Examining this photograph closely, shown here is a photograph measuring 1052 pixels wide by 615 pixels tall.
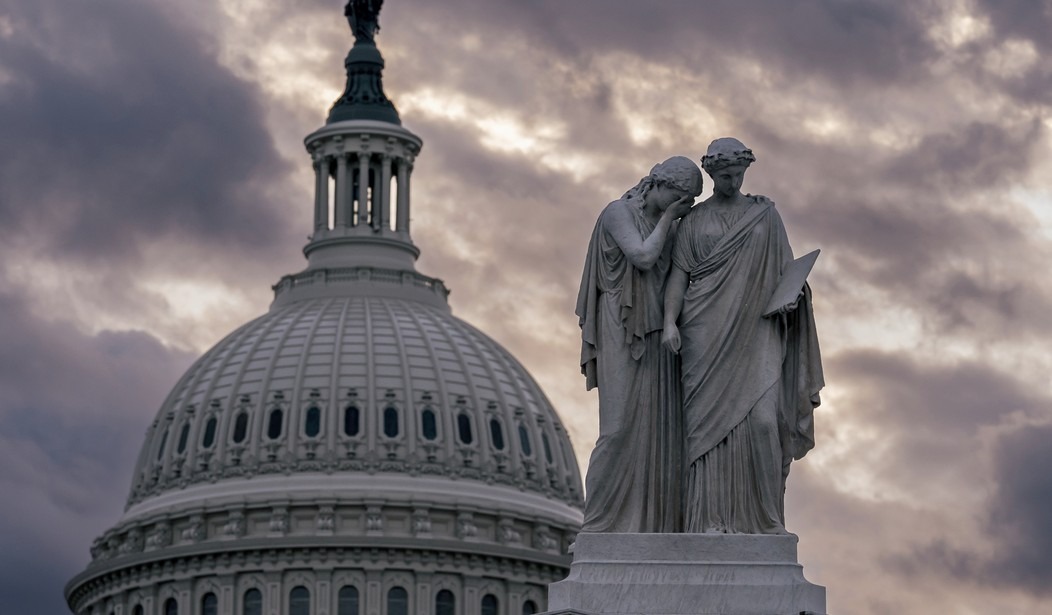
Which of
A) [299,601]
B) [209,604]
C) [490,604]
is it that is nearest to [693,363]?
[299,601]

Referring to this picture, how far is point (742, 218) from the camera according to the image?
24.2 m

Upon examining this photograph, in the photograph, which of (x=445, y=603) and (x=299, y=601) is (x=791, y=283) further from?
(x=445, y=603)

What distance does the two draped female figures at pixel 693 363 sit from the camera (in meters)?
23.8

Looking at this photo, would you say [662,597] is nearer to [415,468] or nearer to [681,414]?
[681,414]

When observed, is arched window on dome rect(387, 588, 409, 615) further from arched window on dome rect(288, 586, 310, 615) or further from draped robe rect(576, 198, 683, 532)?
draped robe rect(576, 198, 683, 532)

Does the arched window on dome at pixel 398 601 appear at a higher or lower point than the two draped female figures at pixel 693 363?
higher

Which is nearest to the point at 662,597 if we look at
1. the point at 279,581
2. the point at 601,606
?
the point at 601,606

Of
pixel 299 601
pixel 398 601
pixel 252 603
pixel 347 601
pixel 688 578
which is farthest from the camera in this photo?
pixel 252 603

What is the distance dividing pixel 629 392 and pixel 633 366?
0.66 feet

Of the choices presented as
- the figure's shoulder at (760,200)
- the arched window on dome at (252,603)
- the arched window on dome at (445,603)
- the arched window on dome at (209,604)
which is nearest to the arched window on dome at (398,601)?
the arched window on dome at (445,603)

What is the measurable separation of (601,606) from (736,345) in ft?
7.33

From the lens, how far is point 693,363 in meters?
23.9

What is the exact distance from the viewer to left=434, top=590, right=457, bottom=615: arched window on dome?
195125 millimetres

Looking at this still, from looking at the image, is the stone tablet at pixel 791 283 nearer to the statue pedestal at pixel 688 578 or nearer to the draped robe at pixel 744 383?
the draped robe at pixel 744 383
